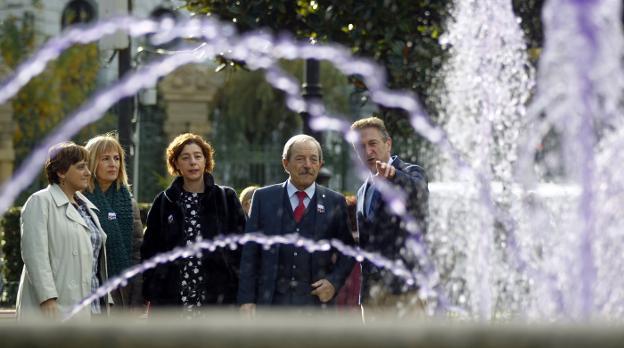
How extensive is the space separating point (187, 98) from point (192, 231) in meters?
24.8

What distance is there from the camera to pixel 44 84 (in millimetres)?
33562

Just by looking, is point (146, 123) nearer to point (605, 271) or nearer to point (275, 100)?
point (275, 100)

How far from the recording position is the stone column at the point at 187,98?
31391 millimetres

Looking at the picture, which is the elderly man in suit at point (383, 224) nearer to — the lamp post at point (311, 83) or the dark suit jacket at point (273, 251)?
the dark suit jacket at point (273, 251)

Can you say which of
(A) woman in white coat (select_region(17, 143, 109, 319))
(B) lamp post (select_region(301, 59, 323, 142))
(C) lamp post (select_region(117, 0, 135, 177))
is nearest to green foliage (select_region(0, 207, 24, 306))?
(C) lamp post (select_region(117, 0, 135, 177))

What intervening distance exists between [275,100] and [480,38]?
1105 inches

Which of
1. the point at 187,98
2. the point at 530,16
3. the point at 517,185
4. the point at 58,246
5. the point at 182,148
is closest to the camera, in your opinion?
the point at 58,246

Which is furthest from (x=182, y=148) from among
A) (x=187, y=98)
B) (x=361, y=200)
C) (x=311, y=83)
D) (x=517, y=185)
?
(x=187, y=98)

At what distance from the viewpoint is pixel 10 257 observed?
13602 mm

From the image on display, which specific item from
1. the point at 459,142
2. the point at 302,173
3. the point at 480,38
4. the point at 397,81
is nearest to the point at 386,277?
the point at 302,173

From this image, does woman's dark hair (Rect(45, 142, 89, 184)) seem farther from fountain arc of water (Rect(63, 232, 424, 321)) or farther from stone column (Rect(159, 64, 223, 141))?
stone column (Rect(159, 64, 223, 141))

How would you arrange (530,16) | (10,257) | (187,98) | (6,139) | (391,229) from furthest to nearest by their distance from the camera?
1. (6,139)
2. (187,98)
3. (10,257)
4. (530,16)
5. (391,229)

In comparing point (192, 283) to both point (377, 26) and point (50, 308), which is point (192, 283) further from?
point (377, 26)

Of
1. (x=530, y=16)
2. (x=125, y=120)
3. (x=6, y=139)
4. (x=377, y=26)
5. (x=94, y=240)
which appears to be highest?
(x=6, y=139)
